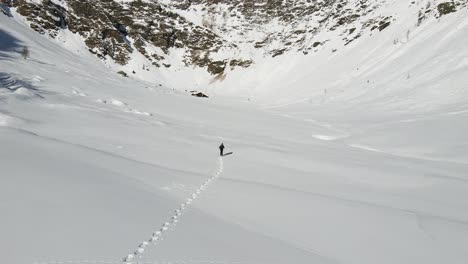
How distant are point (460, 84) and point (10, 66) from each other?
3501 cm

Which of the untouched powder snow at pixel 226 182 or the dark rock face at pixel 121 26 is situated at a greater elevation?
the dark rock face at pixel 121 26

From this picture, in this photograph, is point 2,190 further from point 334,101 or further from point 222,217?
point 334,101

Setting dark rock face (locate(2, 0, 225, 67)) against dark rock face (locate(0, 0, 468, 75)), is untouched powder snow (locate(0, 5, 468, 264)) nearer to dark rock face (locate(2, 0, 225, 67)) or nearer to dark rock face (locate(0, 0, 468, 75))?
dark rock face (locate(0, 0, 468, 75))

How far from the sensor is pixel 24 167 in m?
8.41

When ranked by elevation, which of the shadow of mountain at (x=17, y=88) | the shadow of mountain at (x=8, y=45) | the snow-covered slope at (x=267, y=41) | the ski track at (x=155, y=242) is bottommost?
the ski track at (x=155, y=242)

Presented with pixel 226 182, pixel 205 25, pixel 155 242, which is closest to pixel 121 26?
pixel 205 25

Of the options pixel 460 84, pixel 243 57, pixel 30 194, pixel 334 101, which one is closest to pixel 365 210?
pixel 30 194

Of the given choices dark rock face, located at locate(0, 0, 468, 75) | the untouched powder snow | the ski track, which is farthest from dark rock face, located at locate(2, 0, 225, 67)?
the ski track

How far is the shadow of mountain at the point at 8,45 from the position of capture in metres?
36.7

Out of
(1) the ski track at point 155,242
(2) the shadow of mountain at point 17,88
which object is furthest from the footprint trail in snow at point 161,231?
(2) the shadow of mountain at point 17,88

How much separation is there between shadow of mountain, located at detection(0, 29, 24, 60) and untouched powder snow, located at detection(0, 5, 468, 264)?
16.2ft

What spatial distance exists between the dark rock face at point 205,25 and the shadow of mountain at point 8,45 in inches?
1419

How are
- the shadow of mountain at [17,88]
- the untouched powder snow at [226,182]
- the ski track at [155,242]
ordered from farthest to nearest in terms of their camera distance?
the shadow of mountain at [17,88] → the untouched powder snow at [226,182] → the ski track at [155,242]

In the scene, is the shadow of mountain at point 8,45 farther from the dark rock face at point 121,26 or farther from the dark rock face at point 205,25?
the dark rock face at point 205,25
